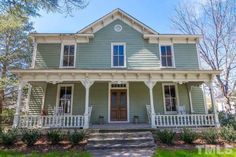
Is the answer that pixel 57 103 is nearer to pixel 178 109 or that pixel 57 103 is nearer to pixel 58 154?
pixel 58 154

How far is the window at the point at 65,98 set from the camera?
11.8m

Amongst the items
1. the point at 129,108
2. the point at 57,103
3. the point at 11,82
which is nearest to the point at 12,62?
the point at 11,82

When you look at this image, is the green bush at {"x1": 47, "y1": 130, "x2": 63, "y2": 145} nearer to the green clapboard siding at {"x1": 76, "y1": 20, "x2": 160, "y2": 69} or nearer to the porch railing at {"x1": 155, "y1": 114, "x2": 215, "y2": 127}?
the porch railing at {"x1": 155, "y1": 114, "x2": 215, "y2": 127}

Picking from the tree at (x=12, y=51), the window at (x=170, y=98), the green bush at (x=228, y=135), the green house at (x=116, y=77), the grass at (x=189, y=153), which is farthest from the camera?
the tree at (x=12, y=51)

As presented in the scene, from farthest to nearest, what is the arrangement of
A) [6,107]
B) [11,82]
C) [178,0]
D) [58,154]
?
[178,0]
[6,107]
[11,82]
[58,154]

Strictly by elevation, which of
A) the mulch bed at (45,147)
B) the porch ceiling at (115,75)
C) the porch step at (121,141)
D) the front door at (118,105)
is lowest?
the mulch bed at (45,147)

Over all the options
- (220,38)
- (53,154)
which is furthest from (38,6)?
(220,38)

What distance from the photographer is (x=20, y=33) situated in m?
17.1

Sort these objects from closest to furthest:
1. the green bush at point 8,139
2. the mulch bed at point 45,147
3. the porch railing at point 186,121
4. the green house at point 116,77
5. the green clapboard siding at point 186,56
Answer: the mulch bed at point 45,147, the green bush at point 8,139, the porch railing at point 186,121, the green house at point 116,77, the green clapboard siding at point 186,56

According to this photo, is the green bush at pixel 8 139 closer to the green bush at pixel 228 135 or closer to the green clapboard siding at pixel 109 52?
the green clapboard siding at pixel 109 52

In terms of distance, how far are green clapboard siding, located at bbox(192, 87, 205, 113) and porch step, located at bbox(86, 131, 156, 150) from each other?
5.32 metres

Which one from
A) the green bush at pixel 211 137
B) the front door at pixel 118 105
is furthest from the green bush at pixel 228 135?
the front door at pixel 118 105

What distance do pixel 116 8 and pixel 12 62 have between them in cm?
1075

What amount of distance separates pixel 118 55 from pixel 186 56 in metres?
4.98
